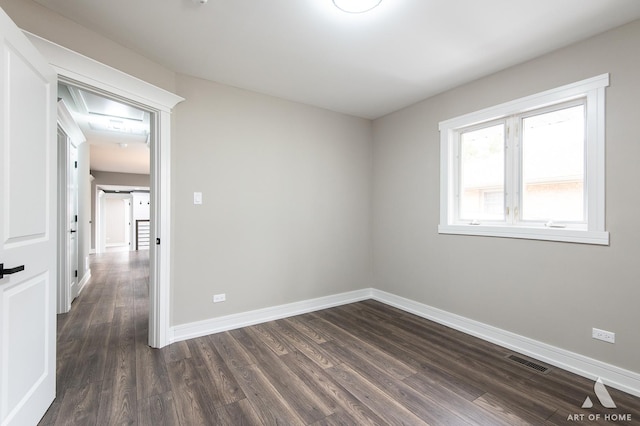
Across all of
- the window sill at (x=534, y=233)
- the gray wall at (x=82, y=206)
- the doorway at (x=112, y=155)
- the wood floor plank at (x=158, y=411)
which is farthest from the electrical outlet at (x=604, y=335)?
the gray wall at (x=82, y=206)

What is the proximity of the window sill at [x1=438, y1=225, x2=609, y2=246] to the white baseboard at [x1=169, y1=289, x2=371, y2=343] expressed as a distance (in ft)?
5.31

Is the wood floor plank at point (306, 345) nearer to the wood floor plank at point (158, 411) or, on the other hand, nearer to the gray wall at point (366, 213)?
the gray wall at point (366, 213)

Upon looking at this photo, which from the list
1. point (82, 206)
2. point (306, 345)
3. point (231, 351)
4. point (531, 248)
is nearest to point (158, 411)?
point (231, 351)

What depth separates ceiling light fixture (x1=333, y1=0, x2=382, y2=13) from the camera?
1.85m

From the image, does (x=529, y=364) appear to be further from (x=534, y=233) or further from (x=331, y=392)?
(x=331, y=392)

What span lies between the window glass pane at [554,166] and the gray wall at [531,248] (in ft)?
0.80

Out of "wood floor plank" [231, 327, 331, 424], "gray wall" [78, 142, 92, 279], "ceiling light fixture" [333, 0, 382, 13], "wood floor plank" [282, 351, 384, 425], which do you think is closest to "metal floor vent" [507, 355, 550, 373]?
"wood floor plank" [282, 351, 384, 425]

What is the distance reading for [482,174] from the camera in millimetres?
3115

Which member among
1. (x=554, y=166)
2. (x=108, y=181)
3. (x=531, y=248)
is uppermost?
(x=108, y=181)

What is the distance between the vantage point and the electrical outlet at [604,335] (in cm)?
214

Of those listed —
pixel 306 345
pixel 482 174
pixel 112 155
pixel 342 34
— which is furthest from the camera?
pixel 112 155

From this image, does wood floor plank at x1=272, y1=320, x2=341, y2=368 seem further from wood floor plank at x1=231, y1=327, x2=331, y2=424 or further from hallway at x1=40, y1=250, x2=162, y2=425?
hallway at x1=40, y1=250, x2=162, y2=425

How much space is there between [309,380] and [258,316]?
4.35 feet

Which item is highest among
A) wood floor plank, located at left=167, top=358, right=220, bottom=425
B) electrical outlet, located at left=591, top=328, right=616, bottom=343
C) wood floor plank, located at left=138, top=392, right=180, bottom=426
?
electrical outlet, located at left=591, top=328, right=616, bottom=343
